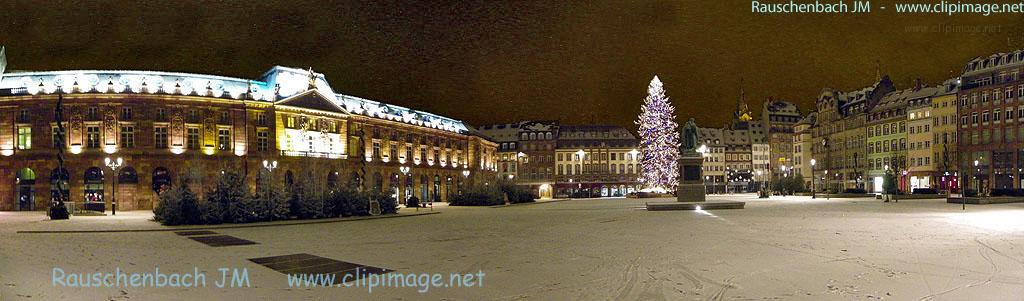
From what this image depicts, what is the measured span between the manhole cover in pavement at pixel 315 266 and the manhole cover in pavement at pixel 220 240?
5.68 meters

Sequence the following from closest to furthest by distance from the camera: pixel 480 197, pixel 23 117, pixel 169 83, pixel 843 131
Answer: pixel 480 197 < pixel 23 117 < pixel 169 83 < pixel 843 131

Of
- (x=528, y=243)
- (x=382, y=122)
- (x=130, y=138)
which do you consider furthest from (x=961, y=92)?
(x=130, y=138)

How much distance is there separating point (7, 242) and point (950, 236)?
32.3 metres

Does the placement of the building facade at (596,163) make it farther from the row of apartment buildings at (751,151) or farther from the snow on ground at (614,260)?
the snow on ground at (614,260)

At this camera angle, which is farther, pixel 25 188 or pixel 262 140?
pixel 262 140

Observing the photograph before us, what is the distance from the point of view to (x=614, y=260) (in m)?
15.6

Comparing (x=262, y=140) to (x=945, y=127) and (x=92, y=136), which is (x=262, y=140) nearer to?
(x=92, y=136)

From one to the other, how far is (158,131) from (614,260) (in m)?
65.5

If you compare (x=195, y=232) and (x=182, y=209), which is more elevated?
(x=182, y=209)

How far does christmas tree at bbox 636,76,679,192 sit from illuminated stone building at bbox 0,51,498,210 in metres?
30.5

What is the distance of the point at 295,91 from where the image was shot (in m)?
82.3

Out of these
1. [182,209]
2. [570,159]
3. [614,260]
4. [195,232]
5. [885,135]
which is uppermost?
[885,135]

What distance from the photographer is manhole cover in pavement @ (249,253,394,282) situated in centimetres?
1365

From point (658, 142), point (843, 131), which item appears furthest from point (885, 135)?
point (658, 142)
